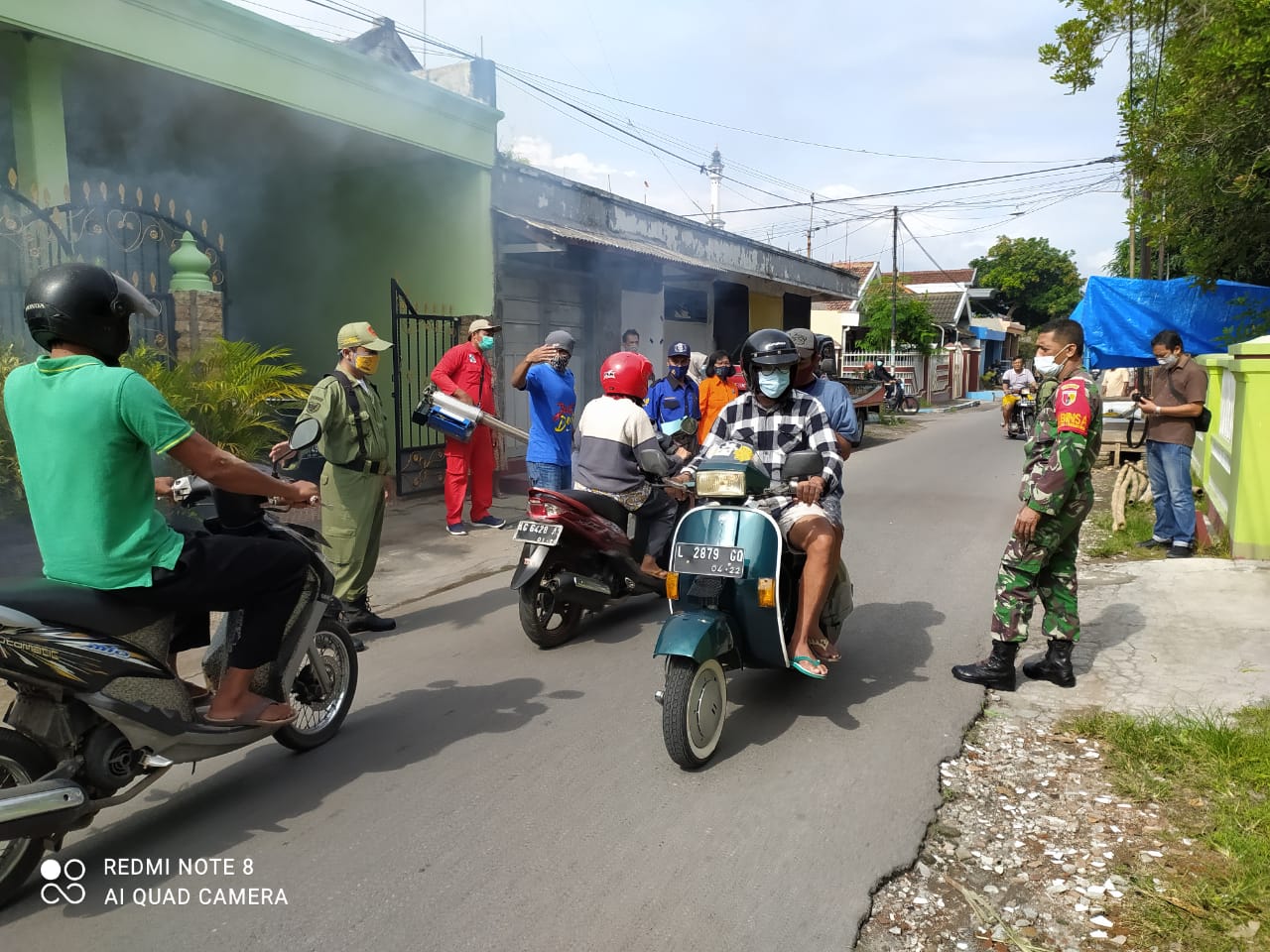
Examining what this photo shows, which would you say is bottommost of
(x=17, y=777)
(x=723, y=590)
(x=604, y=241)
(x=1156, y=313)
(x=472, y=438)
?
(x=17, y=777)

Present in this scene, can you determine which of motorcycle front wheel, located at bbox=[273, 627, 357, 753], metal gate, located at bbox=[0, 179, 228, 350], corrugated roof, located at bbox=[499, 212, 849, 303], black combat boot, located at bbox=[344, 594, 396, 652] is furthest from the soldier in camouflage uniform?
corrugated roof, located at bbox=[499, 212, 849, 303]

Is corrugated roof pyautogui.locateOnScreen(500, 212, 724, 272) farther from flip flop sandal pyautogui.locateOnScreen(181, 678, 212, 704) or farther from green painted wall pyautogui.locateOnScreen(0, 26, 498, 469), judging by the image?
flip flop sandal pyautogui.locateOnScreen(181, 678, 212, 704)

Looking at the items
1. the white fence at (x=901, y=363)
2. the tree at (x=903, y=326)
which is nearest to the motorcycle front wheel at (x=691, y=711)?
the white fence at (x=901, y=363)

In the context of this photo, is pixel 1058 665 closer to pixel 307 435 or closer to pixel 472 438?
pixel 307 435

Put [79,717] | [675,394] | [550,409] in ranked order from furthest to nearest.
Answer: [675,394] < [550,409] < [79,717]

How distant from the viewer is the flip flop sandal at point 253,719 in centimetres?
324

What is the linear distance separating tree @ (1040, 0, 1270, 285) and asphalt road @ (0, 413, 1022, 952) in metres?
5.19

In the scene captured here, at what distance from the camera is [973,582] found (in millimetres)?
6688

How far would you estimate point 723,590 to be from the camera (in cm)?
392

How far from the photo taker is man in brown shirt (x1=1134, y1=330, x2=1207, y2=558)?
703 cm

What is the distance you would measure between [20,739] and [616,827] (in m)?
1.89

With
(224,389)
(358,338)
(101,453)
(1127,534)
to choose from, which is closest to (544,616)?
(358,338)

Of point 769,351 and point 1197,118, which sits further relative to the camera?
point 1197,118

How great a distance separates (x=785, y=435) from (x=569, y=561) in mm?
1591
